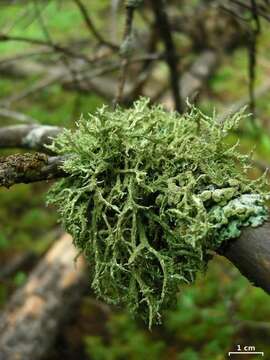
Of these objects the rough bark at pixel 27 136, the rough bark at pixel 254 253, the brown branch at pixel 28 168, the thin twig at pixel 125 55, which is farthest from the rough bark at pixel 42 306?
the rough bark at pixel 254 253

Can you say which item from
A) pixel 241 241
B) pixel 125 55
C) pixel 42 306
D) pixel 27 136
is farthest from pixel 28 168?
pixel 42 306

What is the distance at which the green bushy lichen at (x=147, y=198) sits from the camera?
128cm

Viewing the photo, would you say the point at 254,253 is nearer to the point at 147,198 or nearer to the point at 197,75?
the point at 147,198

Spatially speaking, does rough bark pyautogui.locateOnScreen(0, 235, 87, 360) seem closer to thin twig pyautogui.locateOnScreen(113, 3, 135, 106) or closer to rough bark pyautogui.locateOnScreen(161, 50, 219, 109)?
thin twig pyautogui.locateOnScreen(113, 3, 135, 106)

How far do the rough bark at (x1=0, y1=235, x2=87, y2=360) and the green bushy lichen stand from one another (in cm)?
181

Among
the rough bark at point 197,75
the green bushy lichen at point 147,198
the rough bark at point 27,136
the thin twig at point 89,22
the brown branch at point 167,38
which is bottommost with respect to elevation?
the green bushy lichen at point 147,198

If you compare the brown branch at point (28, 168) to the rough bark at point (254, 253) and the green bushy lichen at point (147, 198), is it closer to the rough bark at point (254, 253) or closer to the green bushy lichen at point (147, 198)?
the green bushy lichen at point (147, 198)

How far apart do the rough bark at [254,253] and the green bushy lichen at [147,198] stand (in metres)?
0.06

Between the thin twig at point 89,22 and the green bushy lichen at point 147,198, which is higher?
the thin twig at point 89,22

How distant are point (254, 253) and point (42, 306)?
2686 mm

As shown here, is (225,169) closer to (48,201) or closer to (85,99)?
(48,201)

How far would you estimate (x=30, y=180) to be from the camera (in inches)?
55.3

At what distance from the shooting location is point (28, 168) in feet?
4.54

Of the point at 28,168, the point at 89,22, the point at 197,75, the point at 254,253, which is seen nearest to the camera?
the point at 254,253
